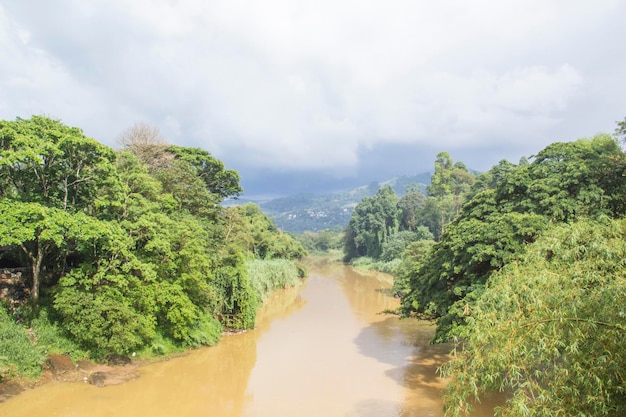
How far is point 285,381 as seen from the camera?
1588 centimetres

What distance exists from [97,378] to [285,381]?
6.70 metres

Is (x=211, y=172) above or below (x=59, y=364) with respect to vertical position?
above

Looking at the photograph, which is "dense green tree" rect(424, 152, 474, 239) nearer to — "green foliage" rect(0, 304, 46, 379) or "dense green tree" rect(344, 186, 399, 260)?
"dense green tree" rect(344, 186, 399, 260)

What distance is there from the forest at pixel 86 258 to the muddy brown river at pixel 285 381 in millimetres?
1466

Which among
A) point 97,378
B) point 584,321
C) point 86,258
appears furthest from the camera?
point 86,258

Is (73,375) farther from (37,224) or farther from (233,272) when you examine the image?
(233,272)

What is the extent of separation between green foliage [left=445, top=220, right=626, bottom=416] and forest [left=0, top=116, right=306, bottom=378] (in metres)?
12.3

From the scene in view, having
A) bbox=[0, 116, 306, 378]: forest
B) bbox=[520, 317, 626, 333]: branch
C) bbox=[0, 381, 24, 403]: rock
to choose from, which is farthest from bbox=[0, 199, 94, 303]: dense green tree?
bbox=[520, 317, 626, 333]: branch

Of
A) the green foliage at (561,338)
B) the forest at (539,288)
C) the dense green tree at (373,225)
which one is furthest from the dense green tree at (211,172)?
the dense green tree at (373,225)

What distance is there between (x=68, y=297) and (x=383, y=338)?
15126mm

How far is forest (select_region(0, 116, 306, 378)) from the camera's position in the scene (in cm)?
1327

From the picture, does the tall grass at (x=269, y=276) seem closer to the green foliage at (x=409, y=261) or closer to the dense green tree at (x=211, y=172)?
the dense green tree at (x=211, y=172)

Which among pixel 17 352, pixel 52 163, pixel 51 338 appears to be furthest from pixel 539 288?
pixel 52 163

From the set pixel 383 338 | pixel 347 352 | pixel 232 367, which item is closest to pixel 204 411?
pixel 232 367
